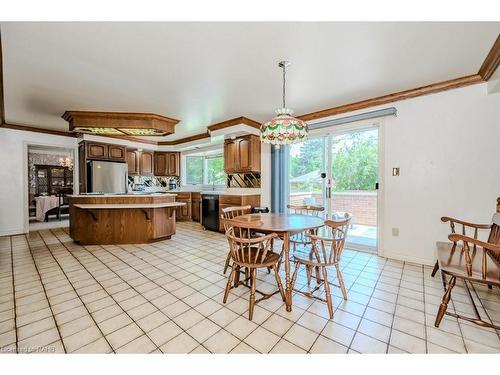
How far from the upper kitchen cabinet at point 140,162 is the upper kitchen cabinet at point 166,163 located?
14cm

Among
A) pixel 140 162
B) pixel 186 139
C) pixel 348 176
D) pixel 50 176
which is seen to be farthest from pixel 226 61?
pixel 50 176

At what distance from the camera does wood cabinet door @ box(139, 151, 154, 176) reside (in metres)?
6.29

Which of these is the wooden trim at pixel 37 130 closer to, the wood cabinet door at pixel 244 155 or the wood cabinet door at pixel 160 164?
the wood cabinet door at pixel 160 164

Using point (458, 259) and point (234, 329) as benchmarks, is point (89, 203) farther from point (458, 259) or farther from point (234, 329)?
point (458, 259)

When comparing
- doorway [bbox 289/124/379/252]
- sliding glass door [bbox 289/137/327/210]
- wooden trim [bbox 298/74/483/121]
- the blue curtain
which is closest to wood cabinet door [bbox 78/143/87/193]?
the blue curtain

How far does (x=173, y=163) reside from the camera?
22.1 feet

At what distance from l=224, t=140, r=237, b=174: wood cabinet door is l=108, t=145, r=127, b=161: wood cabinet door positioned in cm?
285

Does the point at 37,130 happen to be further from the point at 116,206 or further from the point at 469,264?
the point at 469,264

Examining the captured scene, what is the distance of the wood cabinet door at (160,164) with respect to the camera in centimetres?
668

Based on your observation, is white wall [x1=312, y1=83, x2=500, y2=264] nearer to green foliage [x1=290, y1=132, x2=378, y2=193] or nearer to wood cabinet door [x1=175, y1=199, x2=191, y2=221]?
green foliage [x1=290, y1=132, x2=378, y2=193]

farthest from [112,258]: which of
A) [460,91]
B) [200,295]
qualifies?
[460,91]

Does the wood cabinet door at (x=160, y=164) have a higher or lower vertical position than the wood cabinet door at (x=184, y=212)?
higher

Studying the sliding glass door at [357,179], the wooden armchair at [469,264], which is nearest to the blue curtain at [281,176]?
the sliding glass door at [357,179]
